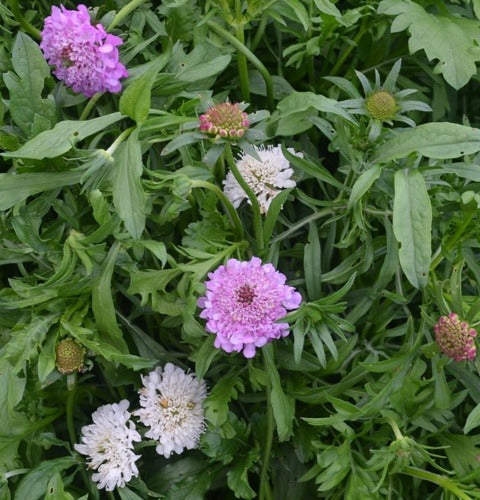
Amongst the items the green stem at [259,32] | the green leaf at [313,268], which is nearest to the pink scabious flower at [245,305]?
the green leaf at [313,268]

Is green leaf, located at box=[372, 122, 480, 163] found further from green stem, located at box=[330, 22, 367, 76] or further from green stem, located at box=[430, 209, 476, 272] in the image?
green stem, located at box=[330, 22, 367, 76]

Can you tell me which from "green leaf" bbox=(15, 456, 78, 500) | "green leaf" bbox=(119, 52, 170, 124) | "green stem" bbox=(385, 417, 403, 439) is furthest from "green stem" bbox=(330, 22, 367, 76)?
"green leaf" bbox=(15, 456, 78, 500)

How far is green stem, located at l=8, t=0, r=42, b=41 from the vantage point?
1.23 m

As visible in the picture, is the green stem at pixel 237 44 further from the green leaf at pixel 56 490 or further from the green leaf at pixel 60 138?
the green leaf at pixel 56 490

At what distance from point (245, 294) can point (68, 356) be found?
26cm

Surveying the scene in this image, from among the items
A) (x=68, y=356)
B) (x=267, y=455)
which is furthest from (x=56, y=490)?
(x=267, y=455)

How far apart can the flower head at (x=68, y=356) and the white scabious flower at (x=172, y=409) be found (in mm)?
103

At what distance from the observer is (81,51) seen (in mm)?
1107

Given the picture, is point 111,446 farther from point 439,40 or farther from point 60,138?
point 439,40

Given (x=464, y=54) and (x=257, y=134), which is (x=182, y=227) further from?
(x=464, y=54)

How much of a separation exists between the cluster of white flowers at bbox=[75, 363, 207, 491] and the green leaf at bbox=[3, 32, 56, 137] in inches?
15.7

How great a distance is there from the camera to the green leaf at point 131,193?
96 cm

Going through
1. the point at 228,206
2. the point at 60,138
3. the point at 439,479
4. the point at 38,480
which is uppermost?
the point at 60,138

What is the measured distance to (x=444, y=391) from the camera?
3.62 ft
